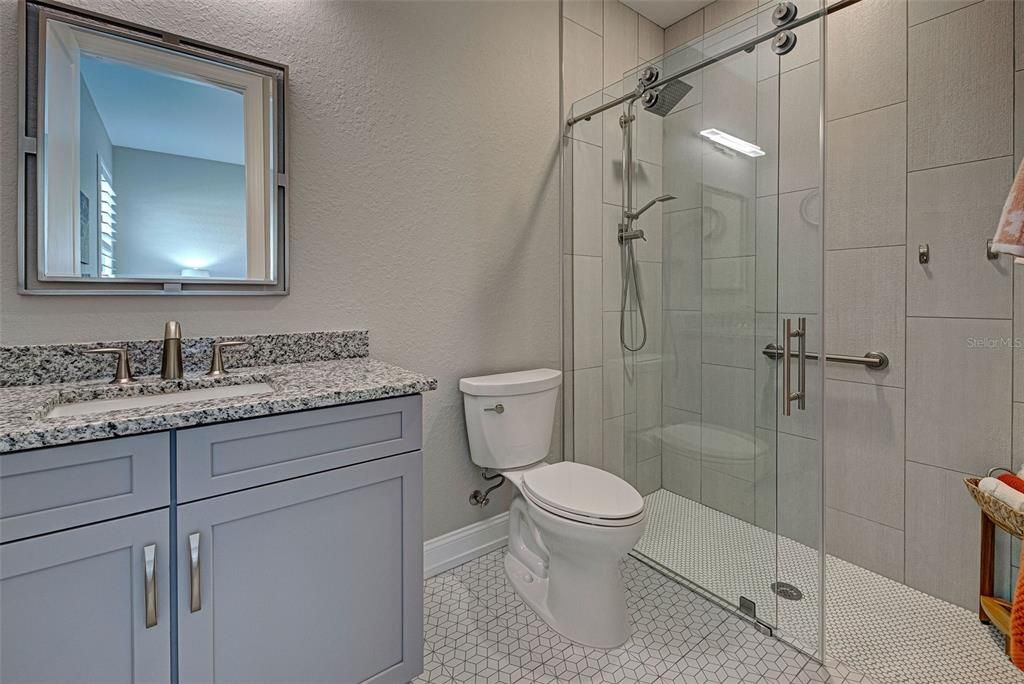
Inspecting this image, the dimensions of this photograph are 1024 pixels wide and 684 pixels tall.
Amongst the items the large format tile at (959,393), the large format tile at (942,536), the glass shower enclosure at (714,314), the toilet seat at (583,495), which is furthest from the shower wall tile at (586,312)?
the large format tile at (942,536)

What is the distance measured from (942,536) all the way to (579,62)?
2.45m

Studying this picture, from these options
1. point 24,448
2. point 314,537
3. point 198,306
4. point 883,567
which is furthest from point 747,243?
point 24,448

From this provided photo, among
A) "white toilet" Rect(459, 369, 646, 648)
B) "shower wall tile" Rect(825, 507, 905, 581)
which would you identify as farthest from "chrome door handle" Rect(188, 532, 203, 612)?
"shower wall tile" Rect(825, 507, 905, 581)

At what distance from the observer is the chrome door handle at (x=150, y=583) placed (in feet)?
3.23

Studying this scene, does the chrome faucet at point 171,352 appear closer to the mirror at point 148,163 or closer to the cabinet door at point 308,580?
the mirror at point 148,163

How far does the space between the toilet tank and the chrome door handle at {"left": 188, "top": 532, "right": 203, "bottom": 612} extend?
1.05m

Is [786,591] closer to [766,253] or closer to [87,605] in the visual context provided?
[766,253]

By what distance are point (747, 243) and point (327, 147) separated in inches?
57.6

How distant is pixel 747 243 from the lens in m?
1.71

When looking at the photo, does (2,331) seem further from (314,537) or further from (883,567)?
(883,567)

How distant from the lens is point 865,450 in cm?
196

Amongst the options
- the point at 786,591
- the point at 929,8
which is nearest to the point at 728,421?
the point at 786,591

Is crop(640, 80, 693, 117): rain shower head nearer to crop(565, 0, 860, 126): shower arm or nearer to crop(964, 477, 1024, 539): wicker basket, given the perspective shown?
crop(565, 0, 860, 126): shower arm

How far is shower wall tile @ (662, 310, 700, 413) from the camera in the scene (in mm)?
1938
